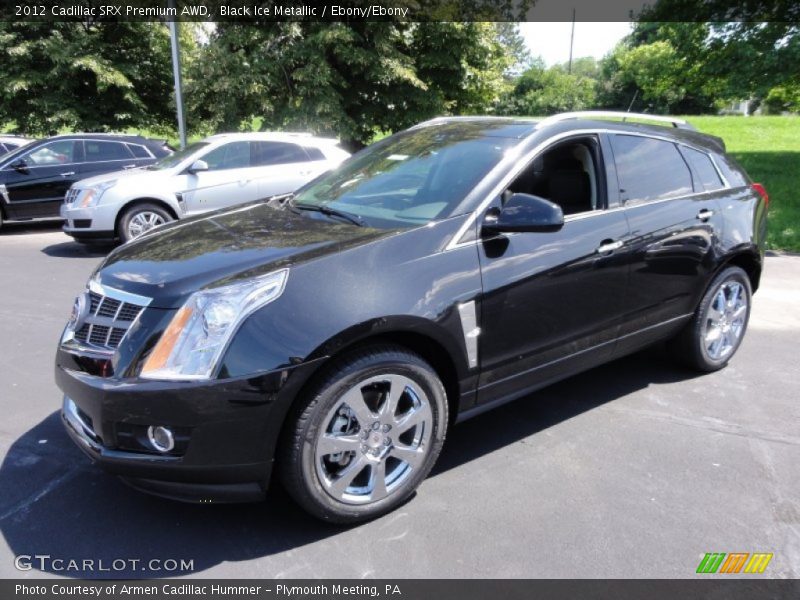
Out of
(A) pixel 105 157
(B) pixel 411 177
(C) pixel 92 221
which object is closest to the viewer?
(B) pixel 411 177

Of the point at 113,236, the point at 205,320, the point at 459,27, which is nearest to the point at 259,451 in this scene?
the point at 205,320

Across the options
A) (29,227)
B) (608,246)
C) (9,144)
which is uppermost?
(9,144)

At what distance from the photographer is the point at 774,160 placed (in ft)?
49.1

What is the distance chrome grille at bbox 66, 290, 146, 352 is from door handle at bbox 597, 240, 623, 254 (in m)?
2.36

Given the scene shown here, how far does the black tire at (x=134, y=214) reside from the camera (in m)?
8.70

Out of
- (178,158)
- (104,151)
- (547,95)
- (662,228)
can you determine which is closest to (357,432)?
(662,228)

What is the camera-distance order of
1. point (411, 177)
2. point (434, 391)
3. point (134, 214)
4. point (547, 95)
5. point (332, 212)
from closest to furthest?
point (434, 391) < point (332, 212) < point (411, 177) < point (134, 214) < point (547, 95)

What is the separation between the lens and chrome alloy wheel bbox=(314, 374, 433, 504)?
2.69 meters

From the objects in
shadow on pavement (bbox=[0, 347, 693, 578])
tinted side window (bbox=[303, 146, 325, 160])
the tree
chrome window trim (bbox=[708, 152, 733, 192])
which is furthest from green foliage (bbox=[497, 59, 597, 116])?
shadow on pavement (bbox=[0, 347, 693, 578])

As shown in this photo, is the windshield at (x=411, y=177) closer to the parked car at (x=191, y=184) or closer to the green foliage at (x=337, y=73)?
the parked car at (x=191, y=184)

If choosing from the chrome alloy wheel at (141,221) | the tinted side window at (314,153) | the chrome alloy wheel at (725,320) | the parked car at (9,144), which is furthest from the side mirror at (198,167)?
the chrome alloy wheel at (725,320)

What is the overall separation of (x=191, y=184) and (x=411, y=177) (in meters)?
6.18

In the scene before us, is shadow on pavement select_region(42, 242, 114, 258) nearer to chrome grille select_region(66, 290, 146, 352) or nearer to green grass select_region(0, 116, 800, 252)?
chrome grille select_region(66, 290, 146, 352)

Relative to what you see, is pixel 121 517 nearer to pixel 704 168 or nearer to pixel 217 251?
pixel 217 251
